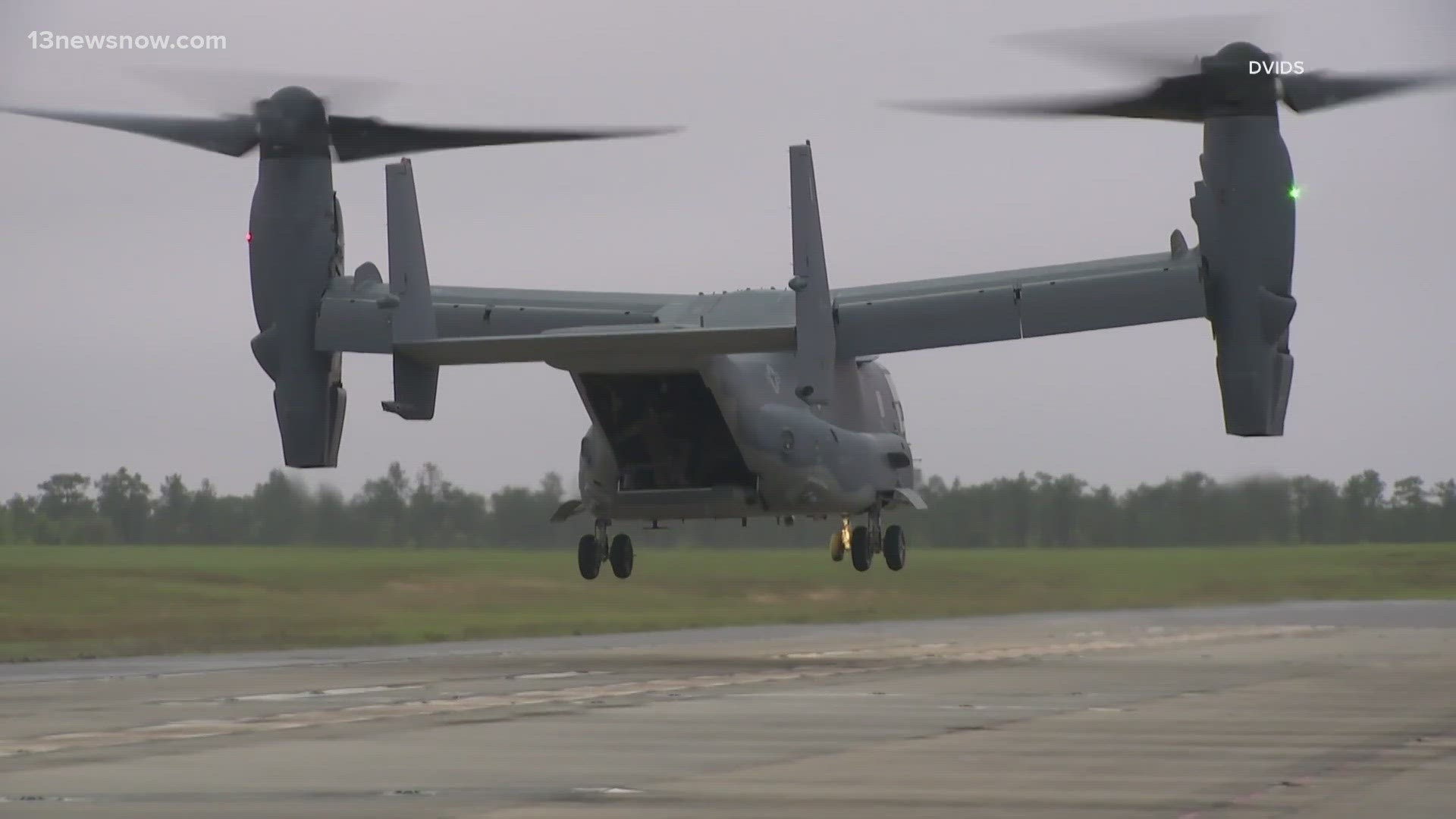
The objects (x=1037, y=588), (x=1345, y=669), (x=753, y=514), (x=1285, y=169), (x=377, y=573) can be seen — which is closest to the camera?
(x=1285, y=169)

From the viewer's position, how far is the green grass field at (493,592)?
161 ft

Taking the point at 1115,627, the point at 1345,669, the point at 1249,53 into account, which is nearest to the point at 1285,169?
the point at 1249,53

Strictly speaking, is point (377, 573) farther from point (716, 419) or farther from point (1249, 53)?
point (1249, 53)

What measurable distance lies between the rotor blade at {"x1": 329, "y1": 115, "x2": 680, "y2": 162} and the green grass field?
1304 centimetres

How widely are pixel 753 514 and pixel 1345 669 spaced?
10.3 meters

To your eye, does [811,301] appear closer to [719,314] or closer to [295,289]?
[295,289]

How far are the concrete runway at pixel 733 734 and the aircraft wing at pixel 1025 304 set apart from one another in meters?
4.89

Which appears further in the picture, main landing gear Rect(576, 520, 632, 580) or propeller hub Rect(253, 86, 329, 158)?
main landing gear Rect(576, 520, 632, 580)

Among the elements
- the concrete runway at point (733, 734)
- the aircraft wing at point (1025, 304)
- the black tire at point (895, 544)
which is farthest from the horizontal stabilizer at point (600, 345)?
the black tire at point (895, 544)

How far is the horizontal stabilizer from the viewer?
29250mm

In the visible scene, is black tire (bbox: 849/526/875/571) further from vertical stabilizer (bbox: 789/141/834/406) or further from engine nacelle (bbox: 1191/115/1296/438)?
engine nacelle (bbox: 1191/115/1296/438)

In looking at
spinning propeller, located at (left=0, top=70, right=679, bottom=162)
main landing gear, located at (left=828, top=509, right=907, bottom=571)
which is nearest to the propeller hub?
spinning propeller, located at (left=0, top=70, right=679, bottom=162)

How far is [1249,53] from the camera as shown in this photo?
89.8ft

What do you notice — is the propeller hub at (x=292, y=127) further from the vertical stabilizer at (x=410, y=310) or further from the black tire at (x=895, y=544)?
the black tire at (x=895, y=544)
